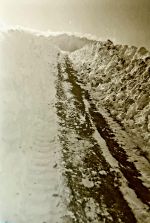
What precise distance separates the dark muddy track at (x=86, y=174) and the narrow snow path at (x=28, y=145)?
140 millimetres

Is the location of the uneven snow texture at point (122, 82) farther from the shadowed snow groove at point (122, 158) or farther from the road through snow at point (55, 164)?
the road through snow at point (55, 164)

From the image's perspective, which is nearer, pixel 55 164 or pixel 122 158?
pixel 55 164

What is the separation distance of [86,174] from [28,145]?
0.92m

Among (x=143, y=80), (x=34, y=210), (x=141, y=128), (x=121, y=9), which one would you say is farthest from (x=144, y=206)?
(x=121, y=9)

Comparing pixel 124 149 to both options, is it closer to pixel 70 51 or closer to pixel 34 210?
pixel 34 210

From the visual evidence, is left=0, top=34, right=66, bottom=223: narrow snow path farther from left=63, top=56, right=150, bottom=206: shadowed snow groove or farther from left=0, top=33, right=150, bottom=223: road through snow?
left=63, top=56, right=150, bottom=206: shadowed snow groove

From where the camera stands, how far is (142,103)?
297 inches

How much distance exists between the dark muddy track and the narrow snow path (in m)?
0.14

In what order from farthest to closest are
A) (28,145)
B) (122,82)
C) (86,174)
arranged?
(122,82) → (28,145) → (86,174)

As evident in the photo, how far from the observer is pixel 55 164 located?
521 cm

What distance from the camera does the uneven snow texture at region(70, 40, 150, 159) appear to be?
699 cm

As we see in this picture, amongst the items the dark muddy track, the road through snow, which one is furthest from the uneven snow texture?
the dark muddy track

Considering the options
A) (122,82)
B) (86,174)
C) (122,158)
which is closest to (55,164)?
(86,174)

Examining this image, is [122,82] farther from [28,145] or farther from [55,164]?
[55,164]
